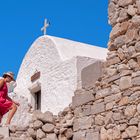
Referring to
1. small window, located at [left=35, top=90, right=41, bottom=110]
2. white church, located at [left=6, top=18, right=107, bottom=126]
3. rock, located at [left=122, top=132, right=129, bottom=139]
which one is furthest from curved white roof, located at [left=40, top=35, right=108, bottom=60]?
rock, located at [left=122, top=132, right=129, bottom=139]

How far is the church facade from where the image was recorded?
1145 cm

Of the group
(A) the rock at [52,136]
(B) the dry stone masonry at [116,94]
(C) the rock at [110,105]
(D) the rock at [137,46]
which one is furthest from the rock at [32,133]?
(D) the rock at [137,46]

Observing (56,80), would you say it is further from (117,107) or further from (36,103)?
(117,107)

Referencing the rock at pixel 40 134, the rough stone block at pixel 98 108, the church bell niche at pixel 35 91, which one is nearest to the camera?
the rough stone block at pixel 98 108

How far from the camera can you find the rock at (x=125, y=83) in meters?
6.86

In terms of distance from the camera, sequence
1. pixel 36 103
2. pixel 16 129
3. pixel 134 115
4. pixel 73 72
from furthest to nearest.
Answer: pixel 36 103
pixel 73 72
pixel 16 129
pixel 134 115

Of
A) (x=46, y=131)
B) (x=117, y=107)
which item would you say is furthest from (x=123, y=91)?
(x=46, y=131)

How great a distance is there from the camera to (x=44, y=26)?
45.0ft

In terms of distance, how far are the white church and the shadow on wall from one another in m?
2.94

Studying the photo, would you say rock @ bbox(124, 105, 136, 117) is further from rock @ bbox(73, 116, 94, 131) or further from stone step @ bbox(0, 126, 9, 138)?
stone step @ bbox(0, 126, 9, 138)

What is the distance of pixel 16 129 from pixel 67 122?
67.7 inches

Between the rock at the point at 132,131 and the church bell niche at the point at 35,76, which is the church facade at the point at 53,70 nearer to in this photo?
the church bell niche at the point at 35,76

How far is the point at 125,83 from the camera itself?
6.91 metres

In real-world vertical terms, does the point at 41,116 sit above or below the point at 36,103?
below
